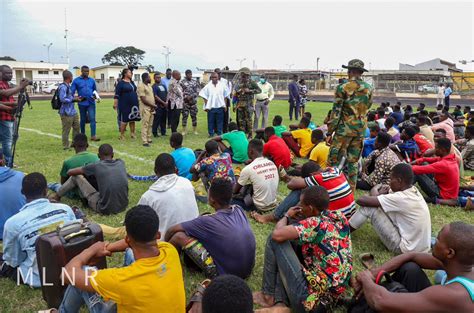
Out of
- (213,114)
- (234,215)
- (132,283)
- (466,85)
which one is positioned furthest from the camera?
(466,85)

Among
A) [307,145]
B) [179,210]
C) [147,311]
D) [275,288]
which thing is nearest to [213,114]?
[307,145]

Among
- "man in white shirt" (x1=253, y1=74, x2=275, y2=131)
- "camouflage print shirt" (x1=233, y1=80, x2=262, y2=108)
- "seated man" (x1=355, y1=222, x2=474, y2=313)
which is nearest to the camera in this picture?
"seated man" (x1=355, y1=222, x2=474, y2=313)

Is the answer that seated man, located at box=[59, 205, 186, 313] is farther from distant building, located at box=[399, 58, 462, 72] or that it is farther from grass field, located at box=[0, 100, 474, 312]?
distant building, located at box=[399, 58, 462, 72]

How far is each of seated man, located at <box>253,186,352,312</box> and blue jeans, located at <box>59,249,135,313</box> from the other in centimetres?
126

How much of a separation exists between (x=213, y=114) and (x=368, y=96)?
614 centimetres

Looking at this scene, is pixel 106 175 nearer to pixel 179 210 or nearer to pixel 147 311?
pixel 179 210

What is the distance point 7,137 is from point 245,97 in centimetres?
609

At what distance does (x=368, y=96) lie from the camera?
6227mm

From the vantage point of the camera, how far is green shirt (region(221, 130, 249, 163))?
26.1 ft

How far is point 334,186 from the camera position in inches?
176

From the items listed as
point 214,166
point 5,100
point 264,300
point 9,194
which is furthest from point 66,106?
point 264,300

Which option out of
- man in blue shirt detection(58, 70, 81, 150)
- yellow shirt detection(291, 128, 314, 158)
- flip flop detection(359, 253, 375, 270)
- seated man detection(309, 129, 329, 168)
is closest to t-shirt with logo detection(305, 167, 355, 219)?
flip flop detection(359, 253, 375, 270)

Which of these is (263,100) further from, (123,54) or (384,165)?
(123,54)

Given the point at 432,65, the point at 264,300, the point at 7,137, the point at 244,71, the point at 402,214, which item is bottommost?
the point at 264,300
